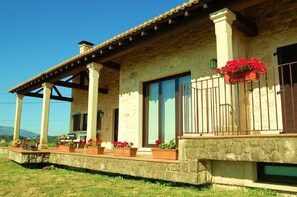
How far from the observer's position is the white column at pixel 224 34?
502 centimetres

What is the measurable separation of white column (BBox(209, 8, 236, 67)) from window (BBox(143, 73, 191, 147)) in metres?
2.17

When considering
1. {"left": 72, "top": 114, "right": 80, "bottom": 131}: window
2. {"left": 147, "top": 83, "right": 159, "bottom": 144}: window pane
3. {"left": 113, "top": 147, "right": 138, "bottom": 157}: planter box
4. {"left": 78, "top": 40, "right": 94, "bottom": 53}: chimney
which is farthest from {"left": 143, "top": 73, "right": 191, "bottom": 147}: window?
{"left": 78, "top": 40, "right": 94, "bottom": 53}: chimney

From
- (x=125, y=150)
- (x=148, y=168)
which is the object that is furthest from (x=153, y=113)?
(x=148, y=168)

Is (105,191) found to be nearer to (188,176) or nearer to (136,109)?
(188,176)

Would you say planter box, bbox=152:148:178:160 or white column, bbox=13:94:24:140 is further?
white column, bbox=13:94:24:140

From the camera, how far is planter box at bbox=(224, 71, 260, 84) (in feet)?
14.4

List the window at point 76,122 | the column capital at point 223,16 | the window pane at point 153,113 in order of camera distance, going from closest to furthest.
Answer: the column capital at point 223,16 → the window pane at point 153,113 → the window at point 76,122

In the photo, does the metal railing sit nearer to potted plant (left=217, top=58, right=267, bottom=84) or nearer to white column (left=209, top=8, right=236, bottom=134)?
white column (left=209, top=8, right=236, bottom=134)

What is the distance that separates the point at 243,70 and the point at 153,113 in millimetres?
4025

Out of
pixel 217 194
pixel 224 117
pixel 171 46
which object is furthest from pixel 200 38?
pixel 217 194

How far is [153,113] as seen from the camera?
319 inches

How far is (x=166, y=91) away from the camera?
308 inches

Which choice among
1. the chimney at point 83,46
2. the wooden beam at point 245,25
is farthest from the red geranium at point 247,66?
the chimney at point 83,46

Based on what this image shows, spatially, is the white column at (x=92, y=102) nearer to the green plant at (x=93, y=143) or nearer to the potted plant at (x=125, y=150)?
the green plant at (x=93, y=143)
